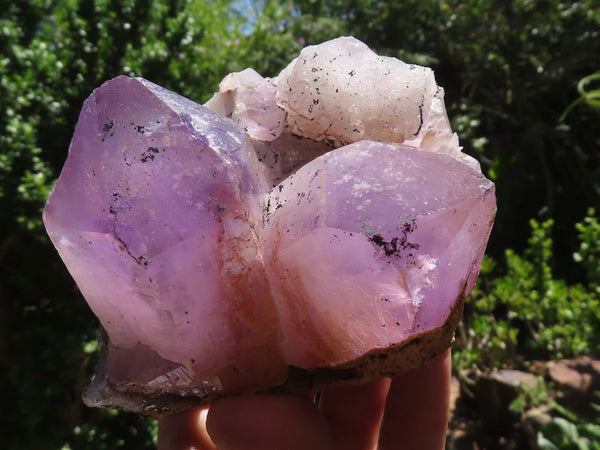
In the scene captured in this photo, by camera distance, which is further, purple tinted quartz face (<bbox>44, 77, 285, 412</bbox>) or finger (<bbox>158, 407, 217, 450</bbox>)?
finger (<bbox>158, 407, 217, 450</bbox>)

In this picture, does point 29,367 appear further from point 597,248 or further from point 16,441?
point 597,248

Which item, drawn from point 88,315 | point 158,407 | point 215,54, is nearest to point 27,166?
point 88,315

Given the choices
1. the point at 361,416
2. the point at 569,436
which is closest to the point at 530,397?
the point at 569,436

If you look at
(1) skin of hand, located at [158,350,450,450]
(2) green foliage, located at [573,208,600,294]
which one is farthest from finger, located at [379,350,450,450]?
(2) green foliage, located at [573,208,600,294]

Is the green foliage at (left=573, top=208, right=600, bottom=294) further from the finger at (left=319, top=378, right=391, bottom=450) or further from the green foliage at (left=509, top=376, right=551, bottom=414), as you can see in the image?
the finger at (left=319, top=378, right=391, bottom=450)

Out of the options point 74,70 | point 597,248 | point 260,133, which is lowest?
point 597,248

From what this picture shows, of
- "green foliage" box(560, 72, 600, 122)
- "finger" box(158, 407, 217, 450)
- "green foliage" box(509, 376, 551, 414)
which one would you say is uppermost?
"green foliage" box(560, 72, 600, 122)

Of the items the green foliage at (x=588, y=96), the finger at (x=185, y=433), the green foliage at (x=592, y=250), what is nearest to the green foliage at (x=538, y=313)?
the green foliage at (x=592, y=250)
